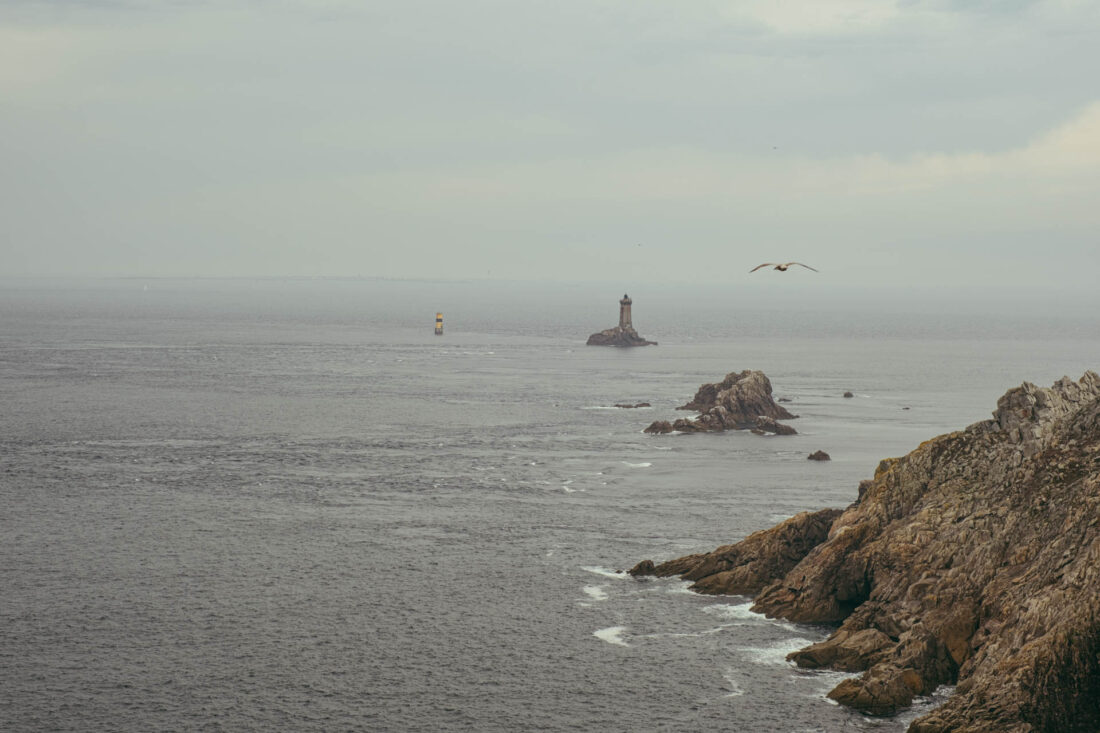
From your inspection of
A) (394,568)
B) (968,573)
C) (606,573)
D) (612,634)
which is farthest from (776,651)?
(394,568)

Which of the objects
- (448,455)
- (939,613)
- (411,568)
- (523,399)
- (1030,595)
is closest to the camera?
(1030,595)

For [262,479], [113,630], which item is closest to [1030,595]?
[113,630]

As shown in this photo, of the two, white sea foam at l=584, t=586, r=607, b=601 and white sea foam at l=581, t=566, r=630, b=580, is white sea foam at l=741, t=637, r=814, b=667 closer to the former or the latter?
white sea foam at l=584, t=586, r=607, b=601

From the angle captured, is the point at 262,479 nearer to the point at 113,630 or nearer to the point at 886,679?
the point at 113,630

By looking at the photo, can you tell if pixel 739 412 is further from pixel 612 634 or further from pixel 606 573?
pixel 612 634

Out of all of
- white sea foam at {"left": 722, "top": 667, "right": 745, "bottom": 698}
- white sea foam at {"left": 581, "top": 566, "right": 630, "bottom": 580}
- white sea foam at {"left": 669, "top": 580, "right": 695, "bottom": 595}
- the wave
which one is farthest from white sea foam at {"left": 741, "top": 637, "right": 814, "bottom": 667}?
white sea foam at {"left": 581, "top": 566, "right": 630, "bottom": 580}
